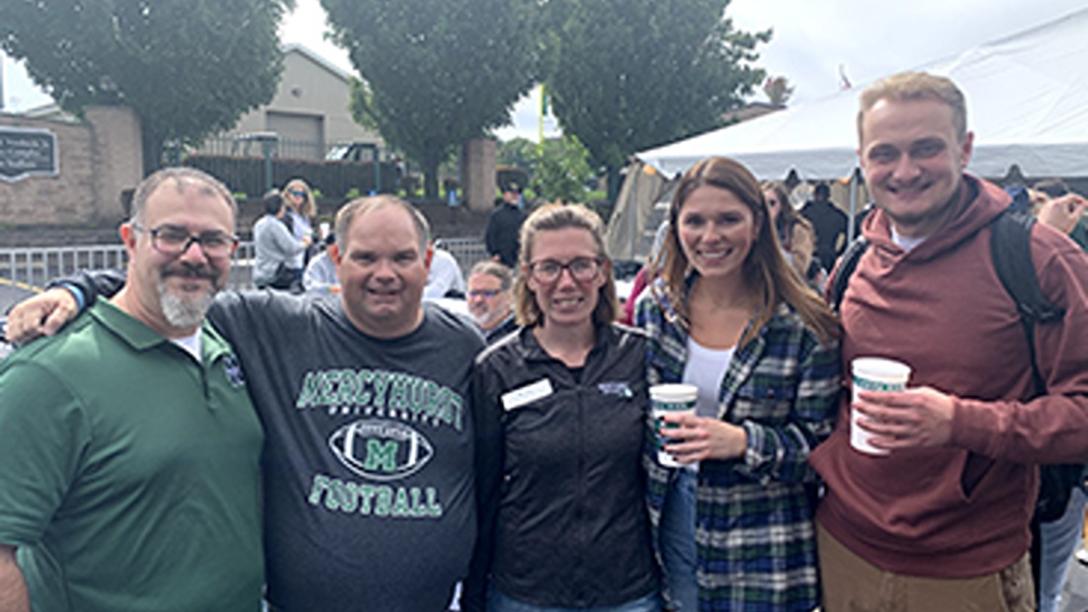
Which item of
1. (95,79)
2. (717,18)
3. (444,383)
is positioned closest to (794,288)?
(444,383)

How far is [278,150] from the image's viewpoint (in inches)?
1067

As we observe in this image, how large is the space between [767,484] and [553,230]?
1033 mm

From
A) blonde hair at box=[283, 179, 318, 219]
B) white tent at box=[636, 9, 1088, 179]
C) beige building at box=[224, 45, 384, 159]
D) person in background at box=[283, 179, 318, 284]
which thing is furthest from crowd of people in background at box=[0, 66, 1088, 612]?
beige building at box=[224, 45, 384, 159]

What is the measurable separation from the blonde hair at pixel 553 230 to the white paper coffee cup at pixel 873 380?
0.84 m

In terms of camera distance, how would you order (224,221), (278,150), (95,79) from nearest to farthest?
(224,221), (95,79), (278,150)

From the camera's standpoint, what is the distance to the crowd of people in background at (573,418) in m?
1.83

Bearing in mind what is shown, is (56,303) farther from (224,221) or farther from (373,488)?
(373,488)

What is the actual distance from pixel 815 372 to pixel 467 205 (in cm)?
→ 2180

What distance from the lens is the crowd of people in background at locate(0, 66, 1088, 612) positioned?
6.00 feet

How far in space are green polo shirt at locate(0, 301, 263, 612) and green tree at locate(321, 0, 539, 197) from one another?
19.9 metres

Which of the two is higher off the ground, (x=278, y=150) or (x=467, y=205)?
(x=278, y=150)

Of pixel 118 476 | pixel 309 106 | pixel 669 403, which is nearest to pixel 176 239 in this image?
pixel 118 476

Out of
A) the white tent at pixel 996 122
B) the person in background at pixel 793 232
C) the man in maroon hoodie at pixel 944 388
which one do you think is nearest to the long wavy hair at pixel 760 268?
the man in maroon hoodie at pixel 944 388

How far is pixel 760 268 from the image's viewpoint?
2.35 meters
